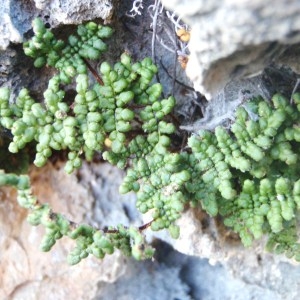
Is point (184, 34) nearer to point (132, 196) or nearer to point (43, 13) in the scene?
point (43, 13)

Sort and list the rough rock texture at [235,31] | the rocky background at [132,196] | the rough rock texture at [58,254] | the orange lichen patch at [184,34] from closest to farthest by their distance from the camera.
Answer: the rough rock texture at [235,31] → the rocky background at [132,196] → the orange lichen patch at [184,34] → the rough rock texture at [58,254]

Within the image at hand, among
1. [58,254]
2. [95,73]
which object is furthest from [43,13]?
[58,254]

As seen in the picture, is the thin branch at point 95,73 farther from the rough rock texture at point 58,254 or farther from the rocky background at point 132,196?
the rough rock texture at point 58,254

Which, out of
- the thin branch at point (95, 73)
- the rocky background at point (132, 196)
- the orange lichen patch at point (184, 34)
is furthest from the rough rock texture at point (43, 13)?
the orange lichen patch at point (184, 34)

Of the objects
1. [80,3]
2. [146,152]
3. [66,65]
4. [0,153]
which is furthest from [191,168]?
[0,153]

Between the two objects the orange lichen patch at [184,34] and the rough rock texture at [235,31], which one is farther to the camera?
the orange lichen patch at [184,34]

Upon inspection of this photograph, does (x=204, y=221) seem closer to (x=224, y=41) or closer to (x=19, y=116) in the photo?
(x=19, y=116)

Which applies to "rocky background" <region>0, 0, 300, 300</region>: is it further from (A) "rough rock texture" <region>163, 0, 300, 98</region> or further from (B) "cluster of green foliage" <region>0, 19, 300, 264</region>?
(B) "cluster of green foliage" <region>0, 19, 300, 264</region>
